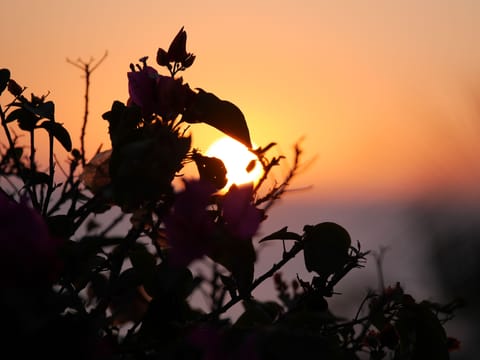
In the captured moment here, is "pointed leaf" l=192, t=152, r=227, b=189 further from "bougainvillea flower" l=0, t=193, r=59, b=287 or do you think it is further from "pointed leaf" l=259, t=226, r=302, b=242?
"bougainvillea flower" l=0, t=193, r=59, b=287

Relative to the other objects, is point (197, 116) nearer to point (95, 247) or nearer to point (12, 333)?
point (95, 247)

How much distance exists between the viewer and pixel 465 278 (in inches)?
310

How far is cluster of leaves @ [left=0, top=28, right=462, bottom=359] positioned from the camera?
58 cm

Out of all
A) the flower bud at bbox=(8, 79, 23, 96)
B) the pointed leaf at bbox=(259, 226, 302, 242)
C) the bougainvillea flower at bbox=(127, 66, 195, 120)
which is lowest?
the pointed leaf at bbox=(259, 226, 302, 242)

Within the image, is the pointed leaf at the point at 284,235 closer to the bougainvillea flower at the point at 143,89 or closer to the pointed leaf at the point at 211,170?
the pointed leaf at the point at 211,170

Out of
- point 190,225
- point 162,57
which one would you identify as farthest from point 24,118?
point 190,225

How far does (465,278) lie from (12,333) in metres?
7.88

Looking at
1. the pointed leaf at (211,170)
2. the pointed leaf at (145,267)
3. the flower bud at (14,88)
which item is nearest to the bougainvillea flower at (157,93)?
the pointed leaf at (211,170)

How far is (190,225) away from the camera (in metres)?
0.65

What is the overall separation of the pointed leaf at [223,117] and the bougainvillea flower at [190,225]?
164mm

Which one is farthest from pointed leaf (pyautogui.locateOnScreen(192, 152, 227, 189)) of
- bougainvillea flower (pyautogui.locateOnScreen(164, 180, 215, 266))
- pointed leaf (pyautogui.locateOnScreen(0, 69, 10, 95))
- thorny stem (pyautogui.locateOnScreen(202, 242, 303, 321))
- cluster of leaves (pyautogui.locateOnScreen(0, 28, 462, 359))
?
pointed leaf (pyautogui.locateOnScreen(0, 69, 10, 95))

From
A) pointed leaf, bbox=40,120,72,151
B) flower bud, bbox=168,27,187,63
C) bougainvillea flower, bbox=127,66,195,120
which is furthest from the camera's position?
pointed leaf, bbox=40,120,72,151

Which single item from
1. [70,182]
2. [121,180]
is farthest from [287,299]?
[121,180]

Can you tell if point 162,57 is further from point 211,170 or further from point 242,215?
point 242,215
